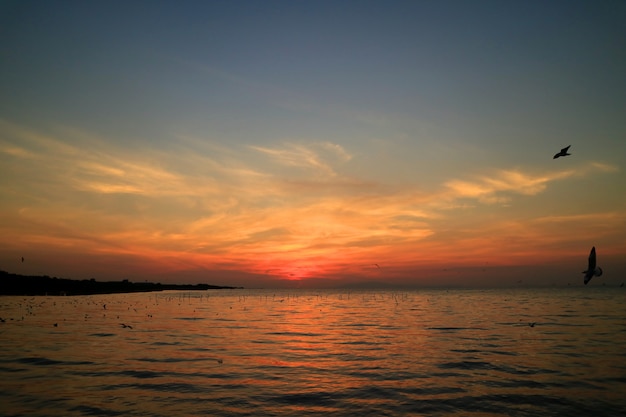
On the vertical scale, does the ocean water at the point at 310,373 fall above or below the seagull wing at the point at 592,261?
below

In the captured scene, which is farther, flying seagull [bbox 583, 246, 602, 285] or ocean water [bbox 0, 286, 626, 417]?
flying seagull [bbox 583, 246, 602, 285]

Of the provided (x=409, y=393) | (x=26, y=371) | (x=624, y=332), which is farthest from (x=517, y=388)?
(x=624, y=332)

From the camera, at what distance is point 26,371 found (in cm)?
2422

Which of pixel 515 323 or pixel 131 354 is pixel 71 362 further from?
pixel 515 323

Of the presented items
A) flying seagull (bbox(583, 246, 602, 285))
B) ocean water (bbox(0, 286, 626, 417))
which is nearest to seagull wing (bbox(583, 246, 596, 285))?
flying seagull (bbox(583, 246, 602, 285))

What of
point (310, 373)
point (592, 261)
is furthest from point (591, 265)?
point (310, 373)

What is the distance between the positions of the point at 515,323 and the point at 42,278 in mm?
136788

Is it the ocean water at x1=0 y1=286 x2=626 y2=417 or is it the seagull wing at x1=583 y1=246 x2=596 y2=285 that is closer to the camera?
the ocean water at x1=0 y1=286 x2=626 y2=417

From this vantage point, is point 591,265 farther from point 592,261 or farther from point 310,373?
point 310,373

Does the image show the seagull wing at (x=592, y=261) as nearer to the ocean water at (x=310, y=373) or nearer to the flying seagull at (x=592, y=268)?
the flying seagull at (x=592, y=268)

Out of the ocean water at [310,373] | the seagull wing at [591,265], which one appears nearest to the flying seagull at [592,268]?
the seagull wing at [591,265]

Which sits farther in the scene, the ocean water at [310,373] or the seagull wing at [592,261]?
the seagull wing at [592,261]

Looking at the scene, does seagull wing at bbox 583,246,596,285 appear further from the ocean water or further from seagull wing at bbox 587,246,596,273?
the ocean water

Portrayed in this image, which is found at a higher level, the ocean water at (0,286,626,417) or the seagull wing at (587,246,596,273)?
the seagull wing at (587,246,596,273)
